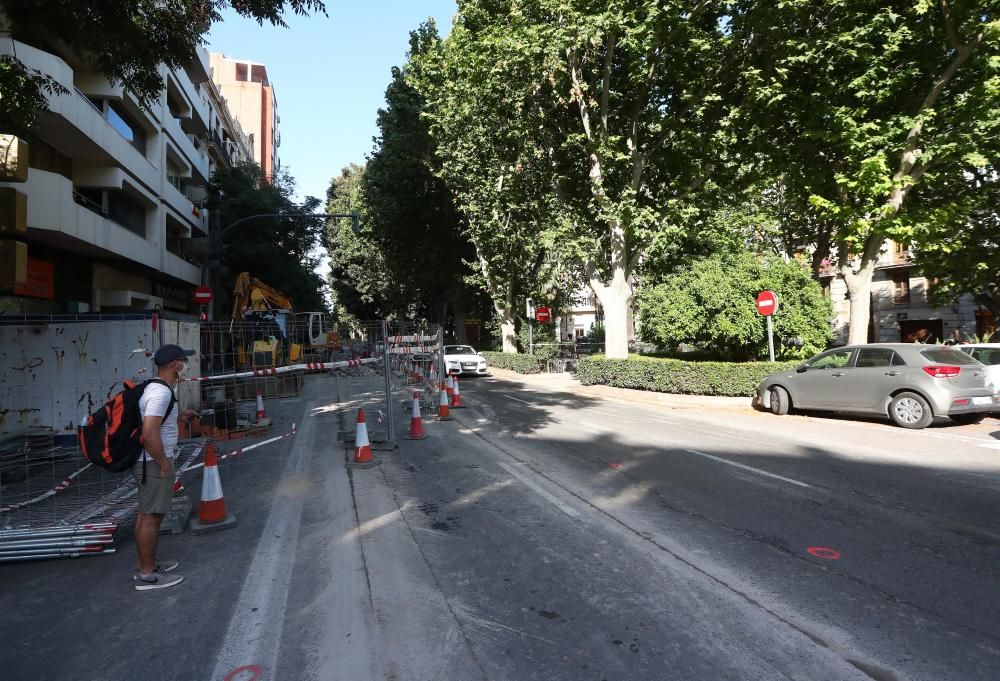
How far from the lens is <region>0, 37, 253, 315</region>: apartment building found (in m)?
13.6

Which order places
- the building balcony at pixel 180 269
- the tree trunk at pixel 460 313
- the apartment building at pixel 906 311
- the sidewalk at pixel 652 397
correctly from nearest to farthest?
the sidewalk at pixel 652 397
the building balcony at pixel 180 269
the apartment building at pixel 906 311
the tree trunk at pixel 460 313

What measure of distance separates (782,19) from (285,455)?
14.7 metres

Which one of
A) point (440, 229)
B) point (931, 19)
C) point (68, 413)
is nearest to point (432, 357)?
point (68, 413)

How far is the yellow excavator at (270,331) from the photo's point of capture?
10766 millimetres

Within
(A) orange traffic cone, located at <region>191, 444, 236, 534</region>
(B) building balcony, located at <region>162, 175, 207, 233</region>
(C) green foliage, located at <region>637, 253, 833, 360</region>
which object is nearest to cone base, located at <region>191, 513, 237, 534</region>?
(A) orange traffic cone, located at <region>191, 444, 236, 534</region>

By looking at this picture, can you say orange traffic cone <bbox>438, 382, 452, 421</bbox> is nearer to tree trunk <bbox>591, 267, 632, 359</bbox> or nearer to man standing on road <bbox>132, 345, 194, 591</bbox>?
man standing on road <bbox>132, 345, 194, 591</bbox>

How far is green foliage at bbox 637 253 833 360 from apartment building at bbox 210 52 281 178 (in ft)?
183

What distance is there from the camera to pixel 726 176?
18578mm

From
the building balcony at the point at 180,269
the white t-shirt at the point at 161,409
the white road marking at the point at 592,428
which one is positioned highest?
the building balcony at the point at 180,269

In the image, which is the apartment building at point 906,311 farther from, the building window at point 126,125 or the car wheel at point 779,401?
the building window at point 126,125

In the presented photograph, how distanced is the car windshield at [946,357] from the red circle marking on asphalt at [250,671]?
11.0 meters

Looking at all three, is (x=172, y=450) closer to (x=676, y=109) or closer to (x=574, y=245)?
(x=574, y=245)

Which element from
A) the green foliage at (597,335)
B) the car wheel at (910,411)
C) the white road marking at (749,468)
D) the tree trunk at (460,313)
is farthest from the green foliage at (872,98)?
the tree trunk at (460,313)

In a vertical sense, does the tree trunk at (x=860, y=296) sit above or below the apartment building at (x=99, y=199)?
below
